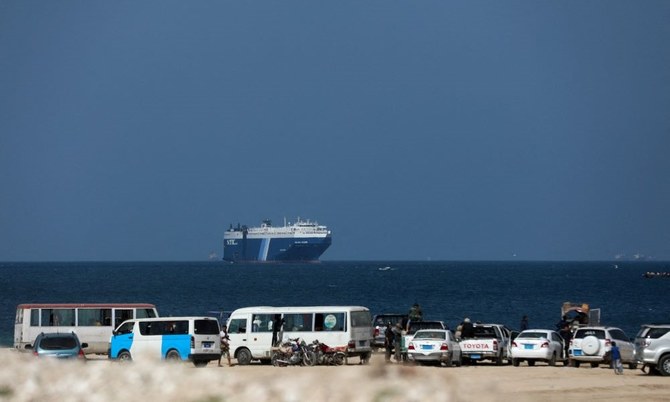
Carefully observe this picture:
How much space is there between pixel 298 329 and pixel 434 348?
4.49 m

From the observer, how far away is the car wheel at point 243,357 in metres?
37.4

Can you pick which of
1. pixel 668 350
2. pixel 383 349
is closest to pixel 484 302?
pixel 383 349

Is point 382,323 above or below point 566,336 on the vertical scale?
above

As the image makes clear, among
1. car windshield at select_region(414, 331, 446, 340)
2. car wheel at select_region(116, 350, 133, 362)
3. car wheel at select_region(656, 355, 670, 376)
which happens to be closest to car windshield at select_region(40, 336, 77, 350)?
car wheel at select_region(116, 350, 133, 362)

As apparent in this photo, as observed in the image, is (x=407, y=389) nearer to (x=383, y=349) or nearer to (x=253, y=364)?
(x=253, y=364)

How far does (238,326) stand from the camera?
124ft

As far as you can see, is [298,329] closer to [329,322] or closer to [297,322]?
[297,322]

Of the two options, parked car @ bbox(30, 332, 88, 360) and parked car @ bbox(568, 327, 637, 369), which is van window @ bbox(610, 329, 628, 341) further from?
parked car @ bbox(30, 332, 88, 360)

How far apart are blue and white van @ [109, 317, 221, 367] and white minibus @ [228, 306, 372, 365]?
1.94 m

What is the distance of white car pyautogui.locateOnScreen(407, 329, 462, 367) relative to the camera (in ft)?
118

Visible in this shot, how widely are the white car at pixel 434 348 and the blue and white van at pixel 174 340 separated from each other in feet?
20.3

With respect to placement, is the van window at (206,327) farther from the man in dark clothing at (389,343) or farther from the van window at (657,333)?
the van window at (657,333)

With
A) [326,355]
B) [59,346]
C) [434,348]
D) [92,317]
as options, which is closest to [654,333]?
[434,348]

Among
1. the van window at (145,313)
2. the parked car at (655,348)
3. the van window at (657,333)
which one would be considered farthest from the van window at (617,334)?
the van window at (145,313)
